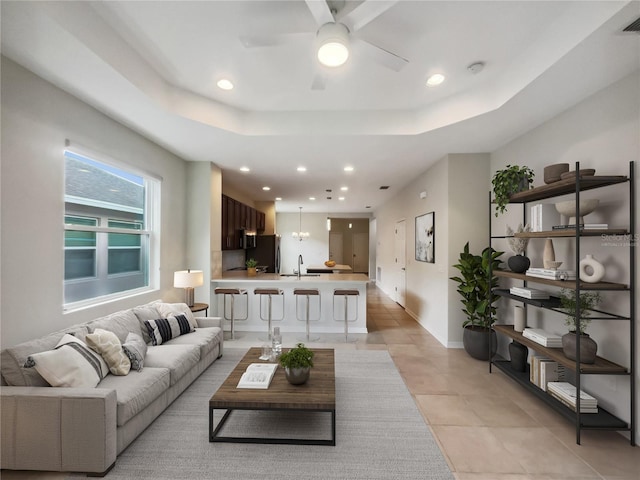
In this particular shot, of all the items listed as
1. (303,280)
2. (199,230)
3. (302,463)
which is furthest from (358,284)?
(302,463)

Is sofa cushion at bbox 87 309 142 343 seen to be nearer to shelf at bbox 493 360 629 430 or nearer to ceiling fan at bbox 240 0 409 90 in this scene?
ceiling fan at bbox 240 0 409 90

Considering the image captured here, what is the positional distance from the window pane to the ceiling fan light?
2.85m

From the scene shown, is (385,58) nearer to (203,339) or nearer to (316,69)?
(316,69)

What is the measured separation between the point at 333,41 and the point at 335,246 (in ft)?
34.0

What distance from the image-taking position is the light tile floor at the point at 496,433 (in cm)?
197

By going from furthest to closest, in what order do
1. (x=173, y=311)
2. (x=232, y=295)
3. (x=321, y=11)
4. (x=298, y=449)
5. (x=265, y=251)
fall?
(x=265, y=251) → (x=232, y=295) → (x=173, y=311) → (x=298, y=449) → (x=321, y=11)

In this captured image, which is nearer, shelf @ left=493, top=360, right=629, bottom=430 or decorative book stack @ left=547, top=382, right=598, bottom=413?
shelf @ left=493, top=360, right=629, bottom=430

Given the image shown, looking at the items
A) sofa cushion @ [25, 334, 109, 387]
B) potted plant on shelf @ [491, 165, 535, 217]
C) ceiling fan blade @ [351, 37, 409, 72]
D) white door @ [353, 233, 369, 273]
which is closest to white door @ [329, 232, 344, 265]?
white door @ [353, 233, 369, 273]

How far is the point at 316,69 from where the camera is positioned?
89.4 inches

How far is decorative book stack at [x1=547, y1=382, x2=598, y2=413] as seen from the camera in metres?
2.35

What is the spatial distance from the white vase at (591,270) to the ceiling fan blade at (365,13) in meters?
2.40

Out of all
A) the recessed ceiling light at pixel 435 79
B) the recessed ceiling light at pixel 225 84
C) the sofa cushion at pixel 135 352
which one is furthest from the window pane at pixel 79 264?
the recessed ceiling light at pixel 435 79

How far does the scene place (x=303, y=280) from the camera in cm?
505

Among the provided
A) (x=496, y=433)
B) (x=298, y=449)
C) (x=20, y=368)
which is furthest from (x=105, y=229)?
(x=496, y=433)
